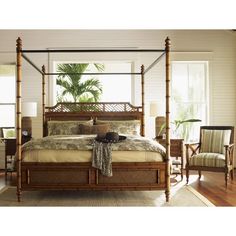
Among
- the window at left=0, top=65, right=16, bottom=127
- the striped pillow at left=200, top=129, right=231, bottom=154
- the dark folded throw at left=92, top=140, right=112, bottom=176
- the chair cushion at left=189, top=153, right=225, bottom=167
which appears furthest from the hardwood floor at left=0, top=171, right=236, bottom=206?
the dark folded throw at left=92, top=140, right=112, bottom=176

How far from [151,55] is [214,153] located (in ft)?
10.2

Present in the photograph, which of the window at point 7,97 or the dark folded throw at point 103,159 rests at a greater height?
the window at point 7,97

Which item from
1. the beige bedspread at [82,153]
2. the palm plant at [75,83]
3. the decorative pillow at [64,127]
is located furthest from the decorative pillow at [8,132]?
the beige bedspread at [82,153]

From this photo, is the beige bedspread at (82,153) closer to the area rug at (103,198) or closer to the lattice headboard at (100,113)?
the area rug at (103,198)

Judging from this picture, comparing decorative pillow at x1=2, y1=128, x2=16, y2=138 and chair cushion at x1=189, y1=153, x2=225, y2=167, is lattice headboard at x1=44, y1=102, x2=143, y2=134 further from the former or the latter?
chair cushion at x1=189, y1=153, x2=225, y2=167

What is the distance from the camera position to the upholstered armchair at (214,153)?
261 inches

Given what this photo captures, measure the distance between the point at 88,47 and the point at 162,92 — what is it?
6.58 ft

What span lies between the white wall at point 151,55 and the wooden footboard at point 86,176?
3.51m

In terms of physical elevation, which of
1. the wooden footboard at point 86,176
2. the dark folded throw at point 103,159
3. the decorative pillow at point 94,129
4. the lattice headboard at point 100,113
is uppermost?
the lattice headboard at point 100,113

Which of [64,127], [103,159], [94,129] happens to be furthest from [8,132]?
[103,159]

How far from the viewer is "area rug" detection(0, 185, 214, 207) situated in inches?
209

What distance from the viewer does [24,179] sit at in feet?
17.9

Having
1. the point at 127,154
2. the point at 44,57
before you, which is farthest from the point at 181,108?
the point at 127,154

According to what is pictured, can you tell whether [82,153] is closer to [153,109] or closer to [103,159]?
[103,159]
